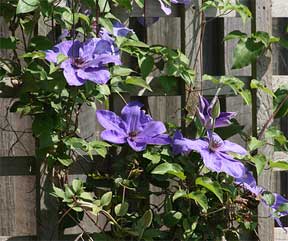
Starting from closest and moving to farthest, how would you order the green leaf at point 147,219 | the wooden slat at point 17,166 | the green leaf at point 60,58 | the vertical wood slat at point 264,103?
the green leaf at point 60,58 < the green leaf at point 147,219 < the wooden slat at point 17,166 < the vertical wood slat at point 264,103

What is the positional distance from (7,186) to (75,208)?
0.32 m

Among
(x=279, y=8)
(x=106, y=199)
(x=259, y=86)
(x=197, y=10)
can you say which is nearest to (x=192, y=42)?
(x=197, y=10)

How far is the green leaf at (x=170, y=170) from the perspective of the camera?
183 centimetres

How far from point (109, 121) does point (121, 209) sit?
0.22 meters

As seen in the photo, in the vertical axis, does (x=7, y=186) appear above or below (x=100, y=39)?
below

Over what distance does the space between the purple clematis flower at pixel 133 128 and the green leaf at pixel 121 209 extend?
0.48 feet

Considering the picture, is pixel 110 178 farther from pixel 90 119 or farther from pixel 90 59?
pixel 90 59

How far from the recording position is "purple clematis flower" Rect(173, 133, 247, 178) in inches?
69.2

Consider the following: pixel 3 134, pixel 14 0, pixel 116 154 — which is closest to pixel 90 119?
pixel 116 154

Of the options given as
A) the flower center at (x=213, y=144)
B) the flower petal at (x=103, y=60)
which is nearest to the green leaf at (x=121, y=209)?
the flower center at (x=213, y=144)

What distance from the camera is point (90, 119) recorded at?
200cm

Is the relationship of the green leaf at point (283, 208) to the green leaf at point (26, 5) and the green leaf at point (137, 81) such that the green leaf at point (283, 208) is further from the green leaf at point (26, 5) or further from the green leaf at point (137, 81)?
the green leaf at point (26, 5)

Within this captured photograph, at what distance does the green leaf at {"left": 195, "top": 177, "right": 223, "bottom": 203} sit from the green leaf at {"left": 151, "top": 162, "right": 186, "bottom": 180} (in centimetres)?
4

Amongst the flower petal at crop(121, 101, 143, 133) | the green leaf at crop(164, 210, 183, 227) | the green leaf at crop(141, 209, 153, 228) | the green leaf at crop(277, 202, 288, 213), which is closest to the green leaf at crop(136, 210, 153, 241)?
the green leaf at crop(141, 209, 153, 228)
